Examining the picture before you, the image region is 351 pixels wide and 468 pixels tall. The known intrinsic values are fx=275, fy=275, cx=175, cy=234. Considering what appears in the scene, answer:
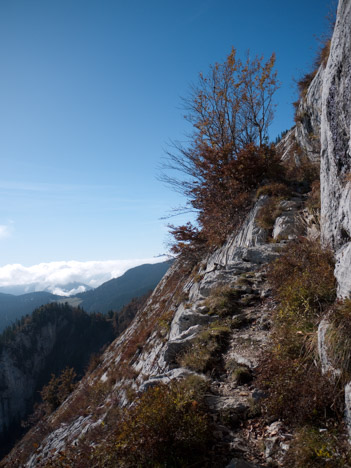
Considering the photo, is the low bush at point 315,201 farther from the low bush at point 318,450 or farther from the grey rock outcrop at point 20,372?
the grey rock outcrop at point 20,372

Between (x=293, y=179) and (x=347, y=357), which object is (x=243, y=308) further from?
(x=293, y=179)

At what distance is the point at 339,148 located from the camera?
6.32 meters

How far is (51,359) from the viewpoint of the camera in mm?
155250

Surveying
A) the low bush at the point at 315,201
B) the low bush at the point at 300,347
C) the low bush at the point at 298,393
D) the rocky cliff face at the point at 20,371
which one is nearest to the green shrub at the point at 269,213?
the low bush at the point at 315,201

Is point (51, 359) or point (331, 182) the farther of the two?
point (51, 359)

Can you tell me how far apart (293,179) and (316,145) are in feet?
6.15

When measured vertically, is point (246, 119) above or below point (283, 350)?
above

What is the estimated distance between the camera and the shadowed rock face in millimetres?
5746

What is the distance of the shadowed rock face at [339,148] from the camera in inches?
226

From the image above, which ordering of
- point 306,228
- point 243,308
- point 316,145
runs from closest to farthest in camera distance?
point 243,308, point 306,228, point 316,145

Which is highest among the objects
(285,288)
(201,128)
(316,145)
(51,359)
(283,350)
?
(201,128)

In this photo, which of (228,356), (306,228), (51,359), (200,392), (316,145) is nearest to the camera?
(200,392)

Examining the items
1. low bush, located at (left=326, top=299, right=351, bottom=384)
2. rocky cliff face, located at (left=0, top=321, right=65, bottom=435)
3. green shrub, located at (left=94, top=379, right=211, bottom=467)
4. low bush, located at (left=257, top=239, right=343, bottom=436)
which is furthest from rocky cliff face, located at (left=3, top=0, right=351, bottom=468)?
rocky cliff face, located at (left=0, top=321, right=65, bottom=435)

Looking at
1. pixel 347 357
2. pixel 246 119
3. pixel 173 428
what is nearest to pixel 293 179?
pixel 246 119
